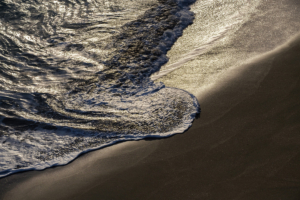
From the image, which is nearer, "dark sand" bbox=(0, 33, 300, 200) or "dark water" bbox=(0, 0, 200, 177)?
"dark sand" bbox=(0, 33, 300, 200)

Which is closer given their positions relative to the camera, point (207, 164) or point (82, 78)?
point (207, 164)

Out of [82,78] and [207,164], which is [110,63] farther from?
[207,164]

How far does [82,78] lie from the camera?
4355 mm

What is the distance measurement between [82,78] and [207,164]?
2.58 m

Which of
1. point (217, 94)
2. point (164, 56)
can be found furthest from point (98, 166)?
point (164, 56)

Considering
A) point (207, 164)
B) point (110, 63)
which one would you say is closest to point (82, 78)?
point (110, 63)

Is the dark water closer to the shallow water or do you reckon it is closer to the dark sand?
the shallow water

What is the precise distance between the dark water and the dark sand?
0.20 m

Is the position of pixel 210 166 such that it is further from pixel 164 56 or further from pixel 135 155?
pixel 164 56

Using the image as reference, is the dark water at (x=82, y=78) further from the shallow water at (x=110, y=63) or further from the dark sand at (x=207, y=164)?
the dark sand at (x=207, y=164)

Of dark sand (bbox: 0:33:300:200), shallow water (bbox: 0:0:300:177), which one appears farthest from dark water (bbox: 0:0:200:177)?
dark sand (bbox: 0:33:300:200)

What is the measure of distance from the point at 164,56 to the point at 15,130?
105 inches

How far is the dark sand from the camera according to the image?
2531mm

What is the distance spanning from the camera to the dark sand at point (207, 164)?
99.7 inches
